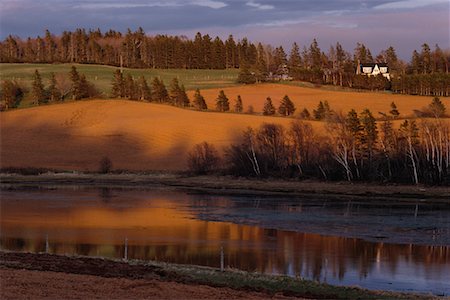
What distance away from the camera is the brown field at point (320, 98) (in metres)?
104

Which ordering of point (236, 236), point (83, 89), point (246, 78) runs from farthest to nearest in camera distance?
1. point (246, 78)
2. point (83, 89)
3. point (236, 236)

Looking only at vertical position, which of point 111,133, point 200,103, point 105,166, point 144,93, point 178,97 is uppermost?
point 144,93

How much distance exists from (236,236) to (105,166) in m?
43.7

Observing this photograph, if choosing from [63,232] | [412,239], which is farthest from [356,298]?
[63,232]

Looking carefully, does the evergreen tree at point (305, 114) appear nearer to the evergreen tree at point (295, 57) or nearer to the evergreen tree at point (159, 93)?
the evergreen tree at point (159, 93)

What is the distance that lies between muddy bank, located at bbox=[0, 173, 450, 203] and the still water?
5.69m

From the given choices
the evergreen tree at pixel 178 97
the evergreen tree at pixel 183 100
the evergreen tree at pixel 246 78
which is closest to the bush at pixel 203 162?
the evergreen tree at pixel 183 100

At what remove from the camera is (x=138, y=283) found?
18641 mm

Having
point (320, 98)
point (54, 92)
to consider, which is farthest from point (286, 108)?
point (54, 92)

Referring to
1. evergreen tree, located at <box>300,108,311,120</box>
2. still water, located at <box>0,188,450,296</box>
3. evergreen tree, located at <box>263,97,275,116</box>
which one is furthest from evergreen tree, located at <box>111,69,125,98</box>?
still water, located at <box>0,188,450,296</box>

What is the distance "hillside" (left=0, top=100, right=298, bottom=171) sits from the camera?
→ 7988 cm

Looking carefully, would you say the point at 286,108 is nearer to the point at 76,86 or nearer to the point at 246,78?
the point at 246,78

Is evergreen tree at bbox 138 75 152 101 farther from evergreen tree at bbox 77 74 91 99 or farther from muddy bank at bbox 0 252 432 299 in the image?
muddy bank at bbox 0 252 432 299

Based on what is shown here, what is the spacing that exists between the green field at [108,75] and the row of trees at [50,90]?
4941 mm
